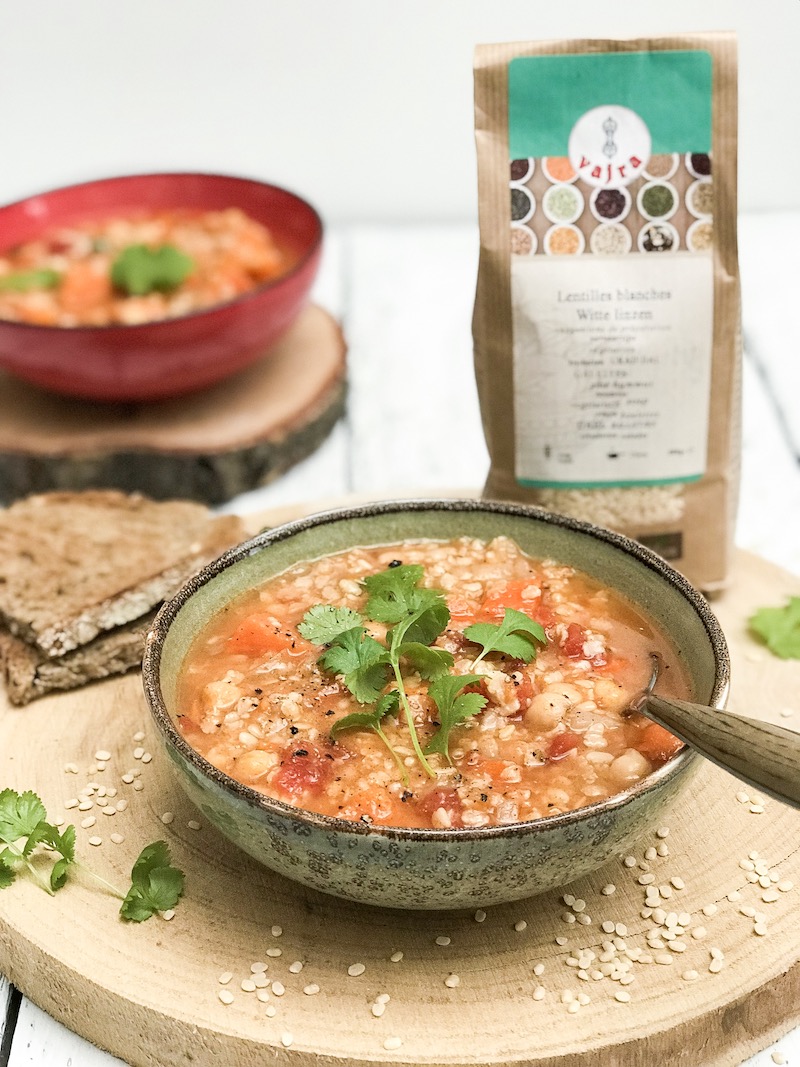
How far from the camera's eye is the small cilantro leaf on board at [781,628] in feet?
11.5

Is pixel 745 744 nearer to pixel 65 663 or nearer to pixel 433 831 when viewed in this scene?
pixel 433 831

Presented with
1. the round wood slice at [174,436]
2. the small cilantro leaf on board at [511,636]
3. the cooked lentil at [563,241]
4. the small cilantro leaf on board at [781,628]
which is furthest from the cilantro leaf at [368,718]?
the round wood slice at [174,436]

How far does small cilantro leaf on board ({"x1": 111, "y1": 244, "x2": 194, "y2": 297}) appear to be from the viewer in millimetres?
4973

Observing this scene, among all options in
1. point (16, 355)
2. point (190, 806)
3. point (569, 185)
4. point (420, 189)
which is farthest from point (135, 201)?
point (190, 806)

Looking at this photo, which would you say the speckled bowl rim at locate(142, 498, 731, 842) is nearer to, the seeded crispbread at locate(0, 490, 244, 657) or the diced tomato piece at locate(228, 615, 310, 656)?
the diced tomato piece at locate(228, 615, 310, 656)

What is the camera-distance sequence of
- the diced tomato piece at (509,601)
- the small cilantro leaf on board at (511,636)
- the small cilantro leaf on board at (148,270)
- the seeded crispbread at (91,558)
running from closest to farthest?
the small cilantro leaf on board at (511,636)
the diced tomato piece at (509,601)
the seeded crispbread at (91,558)
the small cilantro leaf on board at (148,270)

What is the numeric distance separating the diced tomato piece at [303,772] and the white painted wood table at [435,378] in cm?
159

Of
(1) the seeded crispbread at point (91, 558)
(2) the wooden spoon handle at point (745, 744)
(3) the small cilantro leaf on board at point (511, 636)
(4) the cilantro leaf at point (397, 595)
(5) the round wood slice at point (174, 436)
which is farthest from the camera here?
(5) the round wood slice at point (174, 436)

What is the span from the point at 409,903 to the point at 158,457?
99.8 inches

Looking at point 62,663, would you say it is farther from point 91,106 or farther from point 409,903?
point 91,106

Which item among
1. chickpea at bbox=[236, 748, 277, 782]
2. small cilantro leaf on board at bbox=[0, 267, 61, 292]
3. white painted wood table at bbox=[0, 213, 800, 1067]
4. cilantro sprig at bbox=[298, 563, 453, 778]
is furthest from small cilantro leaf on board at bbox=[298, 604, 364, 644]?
small cilantro leaf on board at bbox=[0, 267, 61, 292]

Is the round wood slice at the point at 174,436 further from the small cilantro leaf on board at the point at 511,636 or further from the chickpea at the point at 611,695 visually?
the chickpea at the point at 611,695

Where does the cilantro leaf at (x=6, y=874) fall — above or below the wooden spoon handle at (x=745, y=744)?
below

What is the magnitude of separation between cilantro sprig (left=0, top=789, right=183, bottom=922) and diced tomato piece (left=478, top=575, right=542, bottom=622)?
91 centimetres
